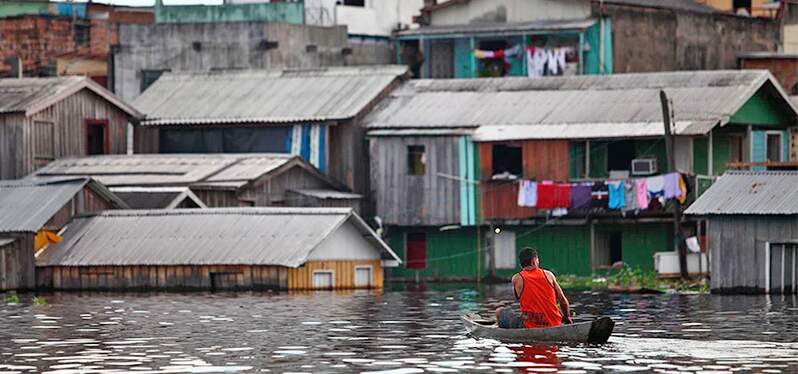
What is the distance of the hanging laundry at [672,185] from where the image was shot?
2625 inches

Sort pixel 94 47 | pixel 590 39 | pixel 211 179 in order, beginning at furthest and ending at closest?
pixel 94 47, pixel 590 39, pixel 211 179

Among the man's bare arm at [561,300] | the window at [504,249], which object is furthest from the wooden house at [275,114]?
the man's bare arm at [561,300]

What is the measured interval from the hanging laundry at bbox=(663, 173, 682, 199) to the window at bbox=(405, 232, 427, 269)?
9757mm

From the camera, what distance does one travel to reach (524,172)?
70750 mm

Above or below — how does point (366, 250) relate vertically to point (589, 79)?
below

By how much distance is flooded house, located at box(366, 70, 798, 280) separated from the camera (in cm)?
6881

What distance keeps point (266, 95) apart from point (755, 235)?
81.9 ft

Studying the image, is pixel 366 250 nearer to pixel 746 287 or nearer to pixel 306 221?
pixel 306 221

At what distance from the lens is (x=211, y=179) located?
68938mm

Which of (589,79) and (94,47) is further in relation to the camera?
(94,47)

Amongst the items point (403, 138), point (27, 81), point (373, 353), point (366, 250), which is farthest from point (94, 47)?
point (373, 353)

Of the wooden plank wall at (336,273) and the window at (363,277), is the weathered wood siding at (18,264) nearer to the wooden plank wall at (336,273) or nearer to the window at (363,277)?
the wooden plank wall at (336,273)

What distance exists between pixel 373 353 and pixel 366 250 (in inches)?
A: 1128

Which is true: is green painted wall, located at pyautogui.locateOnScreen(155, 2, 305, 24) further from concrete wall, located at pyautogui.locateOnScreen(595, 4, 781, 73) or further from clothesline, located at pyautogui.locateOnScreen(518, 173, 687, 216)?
clothesline, located at pyautogui.locateOnScreen(518, 173, 687, 216)
